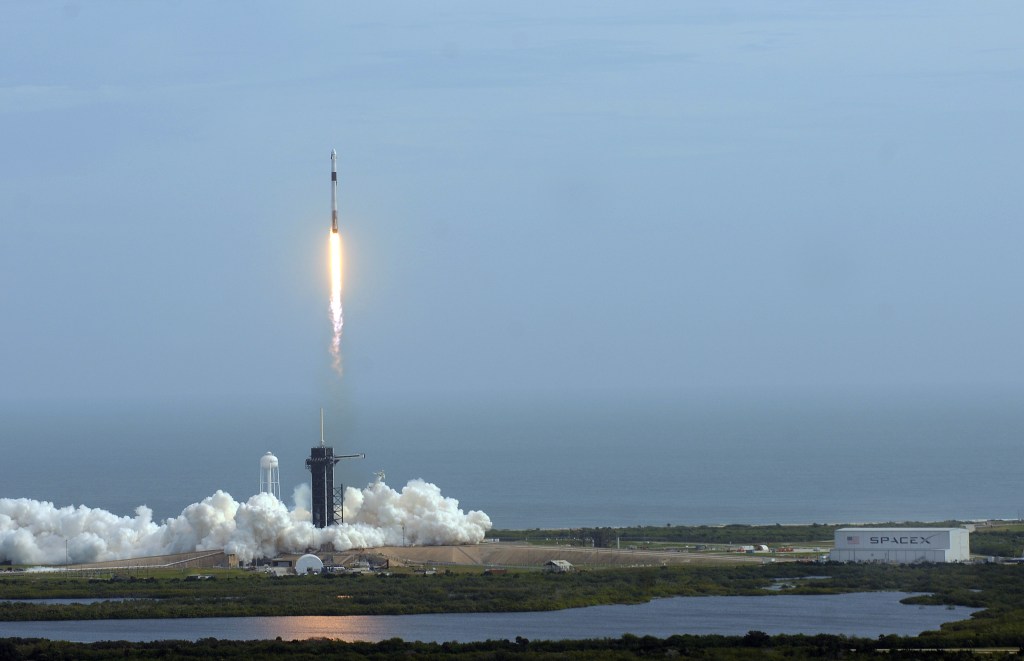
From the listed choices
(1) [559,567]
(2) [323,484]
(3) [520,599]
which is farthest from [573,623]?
(2) [323,484]

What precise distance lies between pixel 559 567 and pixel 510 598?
8.57 meters

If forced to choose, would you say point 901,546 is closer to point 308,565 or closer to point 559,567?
point 559,567

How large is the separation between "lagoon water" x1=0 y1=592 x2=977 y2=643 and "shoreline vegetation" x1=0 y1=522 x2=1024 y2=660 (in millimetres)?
1381

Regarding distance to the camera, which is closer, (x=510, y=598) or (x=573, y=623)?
(x=573, y=623)

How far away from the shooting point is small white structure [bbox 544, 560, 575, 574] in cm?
7849

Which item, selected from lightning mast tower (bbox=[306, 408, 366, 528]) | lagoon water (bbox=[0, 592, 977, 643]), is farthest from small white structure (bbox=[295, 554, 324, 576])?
lagoon water (bbox=[0, 592, 977, 643])

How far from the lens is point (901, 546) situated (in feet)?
259

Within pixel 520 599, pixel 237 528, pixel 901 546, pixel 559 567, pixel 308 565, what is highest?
pixel 237 528

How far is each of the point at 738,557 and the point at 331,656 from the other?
101 feet

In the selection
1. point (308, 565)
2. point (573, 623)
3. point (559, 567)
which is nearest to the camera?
point (573, 623)

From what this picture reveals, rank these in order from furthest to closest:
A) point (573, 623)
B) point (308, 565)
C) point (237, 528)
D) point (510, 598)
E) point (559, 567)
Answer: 1. point (237, 528)
2. point (308, 565)
3. point (559, 567)
4. point (510, 598)
5. point (573, 623)

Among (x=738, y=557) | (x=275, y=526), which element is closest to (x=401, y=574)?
(x=275, y=526)

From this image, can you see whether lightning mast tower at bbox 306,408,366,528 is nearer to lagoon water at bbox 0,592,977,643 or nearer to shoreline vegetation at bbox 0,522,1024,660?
shoreline vegetation at bbox 0,522,1024,660

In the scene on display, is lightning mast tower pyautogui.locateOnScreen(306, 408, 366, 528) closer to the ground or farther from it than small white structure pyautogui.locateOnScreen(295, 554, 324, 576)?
farther from it
